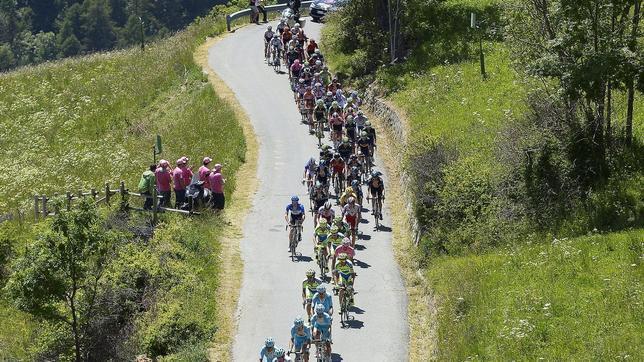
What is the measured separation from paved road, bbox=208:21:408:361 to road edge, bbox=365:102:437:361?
21 centimetres

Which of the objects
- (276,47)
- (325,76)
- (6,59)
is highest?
(276,47)

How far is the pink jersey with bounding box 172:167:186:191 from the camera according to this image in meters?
29.0

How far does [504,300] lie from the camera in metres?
21.1

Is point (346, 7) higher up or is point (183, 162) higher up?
point (346, 7)

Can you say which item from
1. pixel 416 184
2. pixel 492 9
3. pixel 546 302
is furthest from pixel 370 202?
pixel 492 9

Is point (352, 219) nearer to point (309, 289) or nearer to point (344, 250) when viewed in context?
point (344, 250)

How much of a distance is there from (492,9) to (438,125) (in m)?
11.6

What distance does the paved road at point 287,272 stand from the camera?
22.5 metres

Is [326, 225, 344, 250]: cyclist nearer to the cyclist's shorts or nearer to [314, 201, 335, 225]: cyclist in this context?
[314, 201, 335, 225]: cyclist

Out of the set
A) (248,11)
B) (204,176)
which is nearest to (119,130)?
(204,176)

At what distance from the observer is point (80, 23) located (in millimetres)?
130750

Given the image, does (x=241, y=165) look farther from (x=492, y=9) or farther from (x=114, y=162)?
(x=492, y=9)

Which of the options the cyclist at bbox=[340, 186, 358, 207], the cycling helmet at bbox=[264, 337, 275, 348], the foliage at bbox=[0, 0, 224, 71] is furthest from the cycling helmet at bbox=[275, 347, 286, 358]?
the foliage at bbox=[0, 0, 224, 71]

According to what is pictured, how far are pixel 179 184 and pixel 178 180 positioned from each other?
120 millimetres
